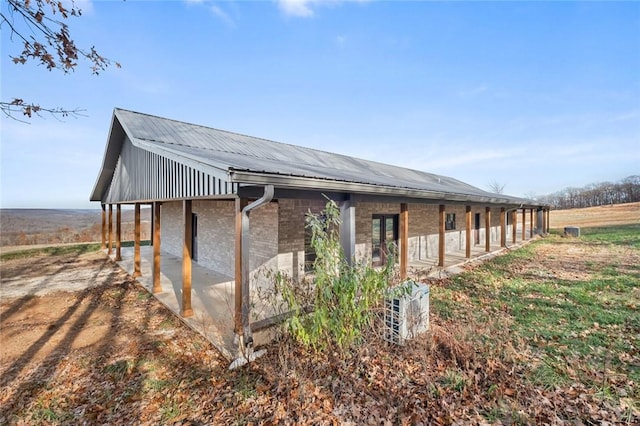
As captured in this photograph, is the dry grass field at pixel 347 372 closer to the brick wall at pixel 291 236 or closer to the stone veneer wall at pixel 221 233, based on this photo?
the stone veneer wall at pixel 221 233

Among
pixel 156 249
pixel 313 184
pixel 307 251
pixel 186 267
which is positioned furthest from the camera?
pixel 307 251

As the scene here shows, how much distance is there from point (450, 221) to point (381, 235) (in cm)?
535

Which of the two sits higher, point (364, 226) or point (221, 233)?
point (364, 226)

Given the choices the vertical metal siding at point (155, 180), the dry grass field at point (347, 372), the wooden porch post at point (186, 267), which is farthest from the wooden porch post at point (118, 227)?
the wooden porch post at point (186, 267)

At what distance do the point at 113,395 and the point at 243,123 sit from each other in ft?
62.4

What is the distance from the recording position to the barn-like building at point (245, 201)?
4.35 m

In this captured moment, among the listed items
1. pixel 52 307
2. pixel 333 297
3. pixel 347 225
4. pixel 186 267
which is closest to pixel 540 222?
pixel 347 225

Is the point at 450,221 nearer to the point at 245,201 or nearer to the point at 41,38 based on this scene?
the point at 245,201

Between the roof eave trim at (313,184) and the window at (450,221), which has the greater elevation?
the roof eave trim at (313,184)

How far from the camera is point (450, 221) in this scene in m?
13.7

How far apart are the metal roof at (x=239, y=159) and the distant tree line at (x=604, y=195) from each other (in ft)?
234

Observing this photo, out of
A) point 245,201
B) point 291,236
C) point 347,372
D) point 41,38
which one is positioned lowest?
point 347,372

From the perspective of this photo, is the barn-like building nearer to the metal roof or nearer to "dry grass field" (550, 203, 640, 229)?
the metal roof

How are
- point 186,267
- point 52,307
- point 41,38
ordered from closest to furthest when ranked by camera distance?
point 41,38 → point 186,267 → point 52,307
